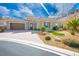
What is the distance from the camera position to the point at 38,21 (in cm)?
366

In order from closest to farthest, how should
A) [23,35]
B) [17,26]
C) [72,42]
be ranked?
[72,42] → [23,35] → [17,26]

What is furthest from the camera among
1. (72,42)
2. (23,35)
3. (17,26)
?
(17,26)

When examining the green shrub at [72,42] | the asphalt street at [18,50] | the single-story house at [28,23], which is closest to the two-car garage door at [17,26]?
the single-story house at [28,23]

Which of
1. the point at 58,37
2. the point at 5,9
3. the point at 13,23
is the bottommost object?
the point at 58,37

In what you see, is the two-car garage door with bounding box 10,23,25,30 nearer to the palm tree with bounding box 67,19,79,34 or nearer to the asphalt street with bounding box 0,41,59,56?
the asphalt street with bounding box 0,41,59,56

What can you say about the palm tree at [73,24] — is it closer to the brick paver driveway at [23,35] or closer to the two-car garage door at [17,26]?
the brick paver driveway at [23,35]

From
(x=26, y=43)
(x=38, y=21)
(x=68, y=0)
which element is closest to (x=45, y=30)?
(x=38, y=21)

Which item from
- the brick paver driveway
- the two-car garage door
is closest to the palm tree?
the brick paver driveway

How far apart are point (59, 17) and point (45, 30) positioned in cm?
38

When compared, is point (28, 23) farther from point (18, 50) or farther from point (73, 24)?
point (73, 24)

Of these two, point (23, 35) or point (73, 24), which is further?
point (23, 35)

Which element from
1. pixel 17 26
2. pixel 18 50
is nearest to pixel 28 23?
pixel 17 26

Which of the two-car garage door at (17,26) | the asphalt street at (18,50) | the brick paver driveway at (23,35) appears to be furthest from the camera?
the two-car garage door at (17,26)

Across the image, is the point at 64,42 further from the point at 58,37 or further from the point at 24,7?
the point at 24,7
